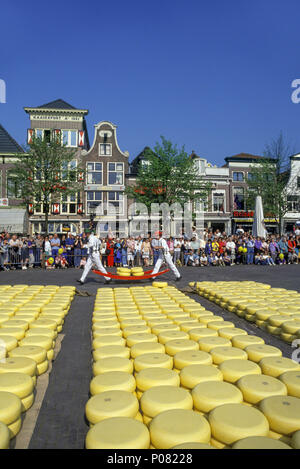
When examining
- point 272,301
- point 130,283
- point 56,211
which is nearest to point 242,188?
point 56,211

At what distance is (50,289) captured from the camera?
8.33m

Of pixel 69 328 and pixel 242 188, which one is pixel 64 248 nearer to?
pixel 69 328

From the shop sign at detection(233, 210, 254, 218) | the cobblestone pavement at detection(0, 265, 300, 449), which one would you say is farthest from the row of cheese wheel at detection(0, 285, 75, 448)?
the shop sign at detection(233, 210, 254, 218)

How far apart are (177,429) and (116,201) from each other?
31.4 m

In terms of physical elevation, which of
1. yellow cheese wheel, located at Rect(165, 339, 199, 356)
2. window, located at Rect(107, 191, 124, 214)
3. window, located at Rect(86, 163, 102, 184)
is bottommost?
yellow cheese wheel, located at Rect(165, 339, 199, 356)

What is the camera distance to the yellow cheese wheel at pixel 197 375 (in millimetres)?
2848

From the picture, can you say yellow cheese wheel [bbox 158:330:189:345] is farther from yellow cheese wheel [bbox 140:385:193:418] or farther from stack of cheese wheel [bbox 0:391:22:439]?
stack of cheese wheel [bbox 0:391:22:439]

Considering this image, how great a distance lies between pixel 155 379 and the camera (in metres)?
2.85

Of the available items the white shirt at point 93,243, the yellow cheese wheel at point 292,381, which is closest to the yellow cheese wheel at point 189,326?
the yellow cheese wheel at point 292,381

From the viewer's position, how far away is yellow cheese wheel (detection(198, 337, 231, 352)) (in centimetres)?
379

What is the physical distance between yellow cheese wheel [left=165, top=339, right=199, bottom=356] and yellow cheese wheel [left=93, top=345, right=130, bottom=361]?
1.71 feet

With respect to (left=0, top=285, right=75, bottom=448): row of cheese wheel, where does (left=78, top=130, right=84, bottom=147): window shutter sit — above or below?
above

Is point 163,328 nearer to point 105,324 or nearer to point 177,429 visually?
point 105,324

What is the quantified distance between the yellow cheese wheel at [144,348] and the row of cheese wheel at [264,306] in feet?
7.67
